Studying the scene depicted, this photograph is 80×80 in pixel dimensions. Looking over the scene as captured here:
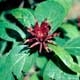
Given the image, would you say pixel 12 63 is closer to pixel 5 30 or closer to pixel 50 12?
pixel 5 30

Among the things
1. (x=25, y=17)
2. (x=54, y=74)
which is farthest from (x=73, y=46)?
(x=25, y=17)

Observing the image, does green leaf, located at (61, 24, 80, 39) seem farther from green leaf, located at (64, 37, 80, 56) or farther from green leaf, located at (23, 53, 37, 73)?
green leaf, located at (23, 53, 37, 73)

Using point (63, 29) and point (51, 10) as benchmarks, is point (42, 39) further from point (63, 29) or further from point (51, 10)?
point (63, 29)

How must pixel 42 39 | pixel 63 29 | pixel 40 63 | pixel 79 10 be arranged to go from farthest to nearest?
1. pixel 79 10
2. pixel 63 29
3. pixel 40 63
4. pixel 42 39

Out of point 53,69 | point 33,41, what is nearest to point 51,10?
point 33,41

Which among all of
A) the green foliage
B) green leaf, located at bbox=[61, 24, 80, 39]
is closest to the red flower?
the green foliage

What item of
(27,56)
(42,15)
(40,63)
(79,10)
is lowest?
(79,10)

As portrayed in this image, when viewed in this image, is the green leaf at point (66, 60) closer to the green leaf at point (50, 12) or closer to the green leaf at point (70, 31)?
the green leaf at point (50, 12)

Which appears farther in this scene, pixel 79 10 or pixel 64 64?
pixel 79 10
